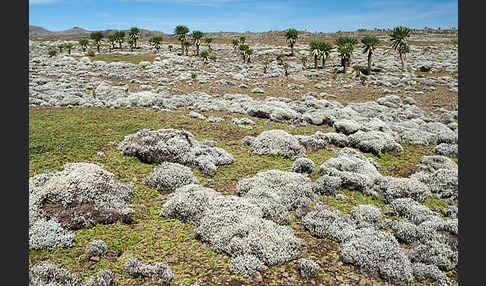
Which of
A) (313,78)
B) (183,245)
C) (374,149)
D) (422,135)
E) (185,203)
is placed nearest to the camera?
(183,245)

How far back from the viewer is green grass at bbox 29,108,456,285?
7.62 metres

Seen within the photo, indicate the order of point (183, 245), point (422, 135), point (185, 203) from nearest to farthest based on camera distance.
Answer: point (183, 245) → point (185, 203) → point (422, 135)

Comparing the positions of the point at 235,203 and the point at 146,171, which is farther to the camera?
the point at 146,171

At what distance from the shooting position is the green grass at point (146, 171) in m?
7.62

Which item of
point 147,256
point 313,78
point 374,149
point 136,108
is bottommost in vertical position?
point 147,256

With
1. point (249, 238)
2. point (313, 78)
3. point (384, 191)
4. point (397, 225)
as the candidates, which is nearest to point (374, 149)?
point (384, 191)

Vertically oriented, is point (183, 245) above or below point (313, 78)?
below

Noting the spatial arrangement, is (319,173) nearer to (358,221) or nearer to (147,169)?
(358,221)

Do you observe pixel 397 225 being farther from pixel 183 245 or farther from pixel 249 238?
pixel 183 245

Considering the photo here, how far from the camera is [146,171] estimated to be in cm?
1315

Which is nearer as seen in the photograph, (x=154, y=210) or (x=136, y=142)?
(x=154, y=210)

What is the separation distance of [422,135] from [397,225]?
14203 millimetres

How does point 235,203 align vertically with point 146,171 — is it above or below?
below

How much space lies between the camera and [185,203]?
395 inches
